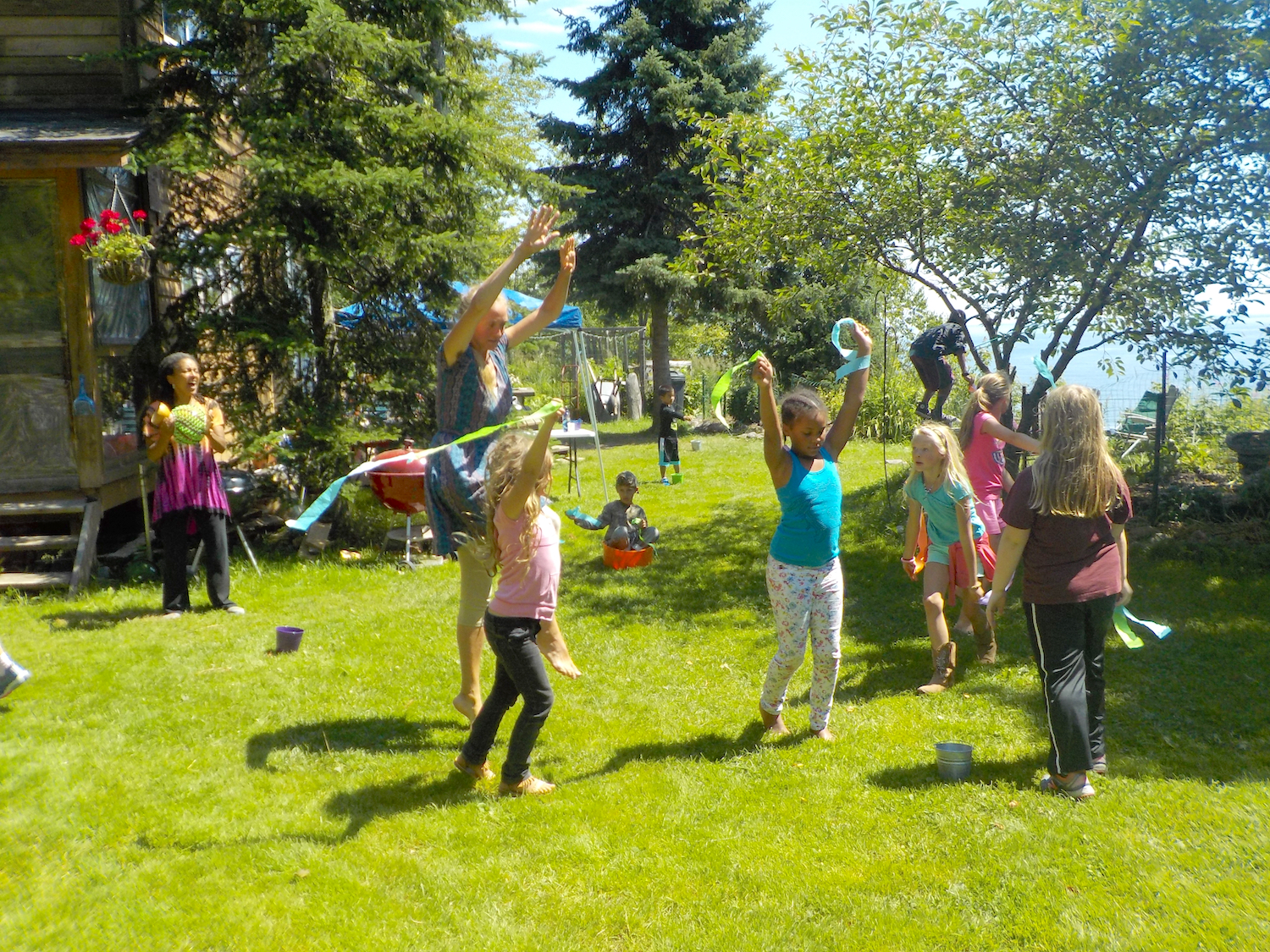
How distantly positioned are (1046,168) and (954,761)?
17.0 feet

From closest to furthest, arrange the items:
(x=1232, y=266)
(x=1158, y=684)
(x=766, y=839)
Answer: (x=766, y=839), (x=1158, y=684), (x=1232, y=266)

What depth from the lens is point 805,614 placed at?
14.5ft

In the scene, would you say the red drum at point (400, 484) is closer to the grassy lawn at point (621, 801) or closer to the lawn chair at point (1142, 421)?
the grassy lawn at point (621, 801)

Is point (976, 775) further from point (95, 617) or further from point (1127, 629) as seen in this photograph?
point (95, 617)

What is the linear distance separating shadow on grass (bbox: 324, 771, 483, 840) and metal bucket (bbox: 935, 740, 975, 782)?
2.00 meters

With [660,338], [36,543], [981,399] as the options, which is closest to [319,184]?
[36,543]

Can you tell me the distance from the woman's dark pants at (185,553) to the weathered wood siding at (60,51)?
4128 mm

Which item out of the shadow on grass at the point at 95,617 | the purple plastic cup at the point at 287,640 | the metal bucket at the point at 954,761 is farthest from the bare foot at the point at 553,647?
the shadow on grass at the point at 95,617

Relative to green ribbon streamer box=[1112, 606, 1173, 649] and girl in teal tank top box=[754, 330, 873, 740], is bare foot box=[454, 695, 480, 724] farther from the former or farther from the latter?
green ribbon streamer box=[1112, 606, 1173, 649]

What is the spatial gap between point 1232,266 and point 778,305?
3908mm

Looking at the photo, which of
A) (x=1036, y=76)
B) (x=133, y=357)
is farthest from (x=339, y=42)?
(x=1036, y=76)

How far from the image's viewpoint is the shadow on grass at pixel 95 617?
21.8 ft

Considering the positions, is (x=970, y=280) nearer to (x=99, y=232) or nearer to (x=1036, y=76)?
(x=1036, y=76)

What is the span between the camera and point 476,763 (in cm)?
418
